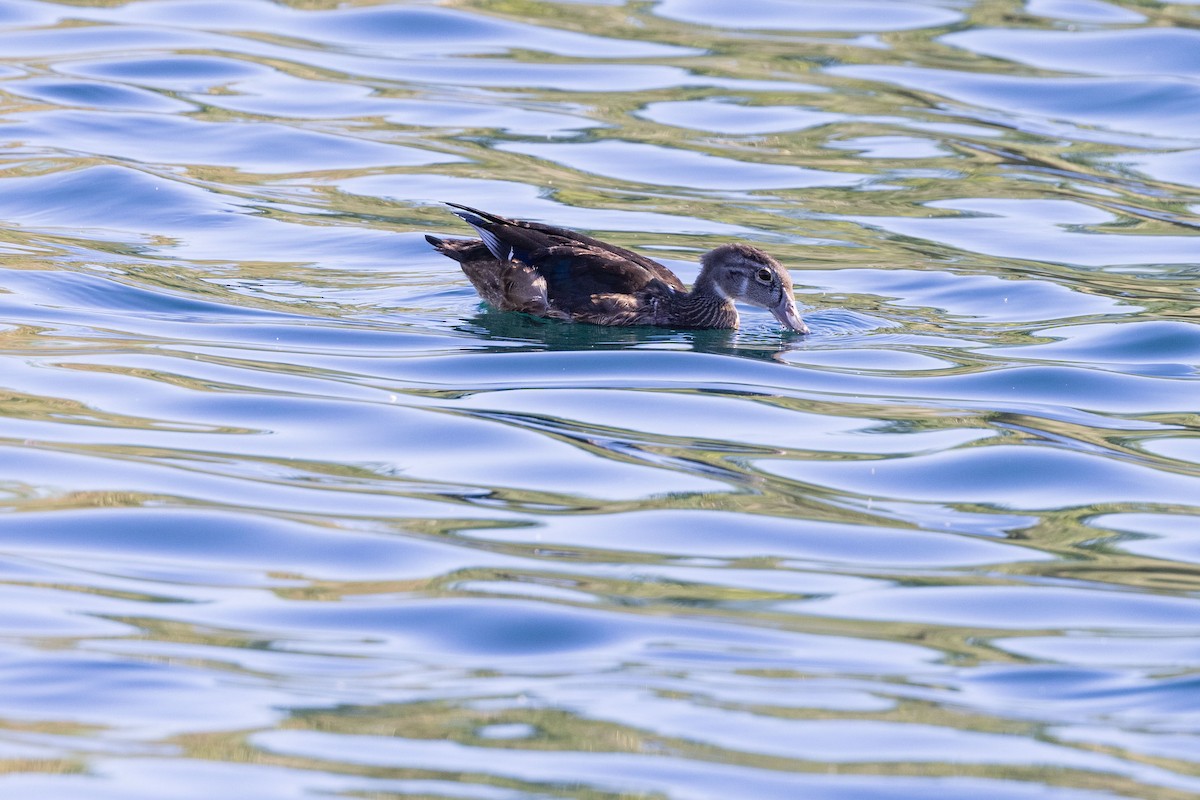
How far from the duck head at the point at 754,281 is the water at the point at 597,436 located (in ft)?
0.76

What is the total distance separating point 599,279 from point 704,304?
75 centimetres

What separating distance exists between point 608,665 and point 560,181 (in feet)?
30.1

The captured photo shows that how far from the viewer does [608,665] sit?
19.5 ft

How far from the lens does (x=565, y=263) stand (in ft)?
36.5

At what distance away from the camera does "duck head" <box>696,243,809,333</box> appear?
11.1 m

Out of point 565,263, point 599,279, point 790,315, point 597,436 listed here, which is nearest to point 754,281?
point 790,315

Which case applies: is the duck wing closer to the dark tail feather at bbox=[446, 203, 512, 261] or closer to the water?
the dark tail feather at bbox=[446, 203, 512, 261]

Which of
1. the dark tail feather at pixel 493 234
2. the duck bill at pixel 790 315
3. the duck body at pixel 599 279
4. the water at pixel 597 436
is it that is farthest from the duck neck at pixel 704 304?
the dark tail feather at pixel 493 234

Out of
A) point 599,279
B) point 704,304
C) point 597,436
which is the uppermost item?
point 599,279

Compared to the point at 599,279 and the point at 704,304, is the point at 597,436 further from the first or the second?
the point at 704,304

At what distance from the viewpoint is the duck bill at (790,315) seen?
1111 cm

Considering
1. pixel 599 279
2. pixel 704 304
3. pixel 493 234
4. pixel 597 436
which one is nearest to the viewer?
pixel 597 436

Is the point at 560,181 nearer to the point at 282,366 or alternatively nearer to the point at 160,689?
the point at 282,366

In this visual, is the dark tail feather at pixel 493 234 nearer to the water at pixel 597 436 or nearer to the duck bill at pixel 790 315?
the water at pixel 597 436
